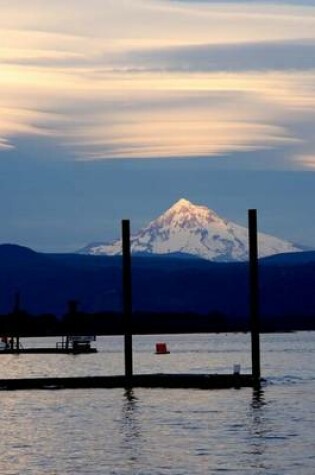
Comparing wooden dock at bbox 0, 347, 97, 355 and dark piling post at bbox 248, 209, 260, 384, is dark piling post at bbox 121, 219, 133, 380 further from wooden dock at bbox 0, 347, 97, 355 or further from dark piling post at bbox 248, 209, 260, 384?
wooden dock at bbox 0, 347, 97, 355

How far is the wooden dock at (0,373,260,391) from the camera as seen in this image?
8231 cm

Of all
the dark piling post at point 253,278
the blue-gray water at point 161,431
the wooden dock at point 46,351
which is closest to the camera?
the blue-gray water at point 161,431

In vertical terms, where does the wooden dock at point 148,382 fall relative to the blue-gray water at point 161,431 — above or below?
above

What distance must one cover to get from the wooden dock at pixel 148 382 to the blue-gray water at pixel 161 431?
42 cm

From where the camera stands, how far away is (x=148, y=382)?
84.0m

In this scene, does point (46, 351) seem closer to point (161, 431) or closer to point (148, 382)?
point (148, 382)

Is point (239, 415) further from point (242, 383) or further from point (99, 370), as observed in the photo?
point (99, 370)

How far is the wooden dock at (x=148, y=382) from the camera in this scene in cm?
8231

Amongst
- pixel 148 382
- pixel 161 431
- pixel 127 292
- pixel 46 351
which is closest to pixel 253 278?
pixel 127 292

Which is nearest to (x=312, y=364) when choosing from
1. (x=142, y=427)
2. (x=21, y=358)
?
(x=21, y=358)

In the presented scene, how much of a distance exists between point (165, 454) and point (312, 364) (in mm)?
71905

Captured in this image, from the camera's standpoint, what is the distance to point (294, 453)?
55.3 meters

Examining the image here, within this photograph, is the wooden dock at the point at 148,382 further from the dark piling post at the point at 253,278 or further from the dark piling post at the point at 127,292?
the dark piling post at the point at 253,278

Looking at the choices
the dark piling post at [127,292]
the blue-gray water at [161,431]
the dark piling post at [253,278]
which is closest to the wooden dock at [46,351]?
the blue-gray water at [161,431]
